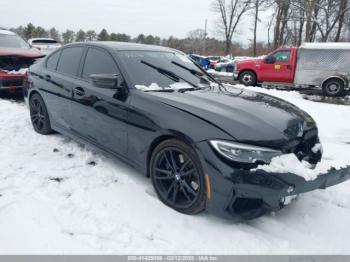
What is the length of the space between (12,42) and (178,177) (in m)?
7.64

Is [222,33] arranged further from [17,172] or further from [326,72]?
[17,172]

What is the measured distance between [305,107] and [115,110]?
5.68m

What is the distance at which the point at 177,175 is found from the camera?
3084mm

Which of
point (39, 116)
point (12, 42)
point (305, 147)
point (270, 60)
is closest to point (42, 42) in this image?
point (12, 42)

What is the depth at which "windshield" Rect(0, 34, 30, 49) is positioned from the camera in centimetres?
840

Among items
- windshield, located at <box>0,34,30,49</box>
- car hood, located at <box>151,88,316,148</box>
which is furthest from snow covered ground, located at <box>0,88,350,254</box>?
windshield, located at <box>0,34,30,49</box>

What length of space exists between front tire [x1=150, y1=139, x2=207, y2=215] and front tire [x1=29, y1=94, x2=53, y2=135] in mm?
2625

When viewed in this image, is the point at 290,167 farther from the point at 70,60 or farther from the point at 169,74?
the point at 70,60

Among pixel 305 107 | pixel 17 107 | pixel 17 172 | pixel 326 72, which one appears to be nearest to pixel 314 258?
pixel 17 172

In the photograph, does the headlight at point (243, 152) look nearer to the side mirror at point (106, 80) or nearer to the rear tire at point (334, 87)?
the side mirror at point (106, 80)

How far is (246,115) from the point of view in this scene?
2.99 meters

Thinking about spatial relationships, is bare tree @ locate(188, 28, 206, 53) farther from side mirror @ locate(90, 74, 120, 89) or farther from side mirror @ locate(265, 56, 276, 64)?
side mirror @ locate(90, 74, 120, 89)

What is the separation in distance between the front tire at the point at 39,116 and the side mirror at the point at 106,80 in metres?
1.96

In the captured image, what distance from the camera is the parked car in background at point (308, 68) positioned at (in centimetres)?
1203
